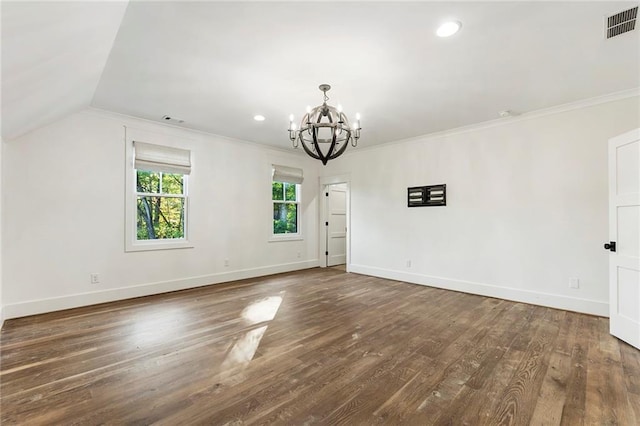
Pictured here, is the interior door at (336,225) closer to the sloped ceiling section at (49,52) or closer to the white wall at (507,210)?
the white wall at (507,210)

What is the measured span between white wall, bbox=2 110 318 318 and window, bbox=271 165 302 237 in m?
0.59

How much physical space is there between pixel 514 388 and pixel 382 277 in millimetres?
3717

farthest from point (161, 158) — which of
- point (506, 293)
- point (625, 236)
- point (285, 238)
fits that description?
point (625, 236)

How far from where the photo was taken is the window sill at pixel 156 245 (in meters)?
4.33

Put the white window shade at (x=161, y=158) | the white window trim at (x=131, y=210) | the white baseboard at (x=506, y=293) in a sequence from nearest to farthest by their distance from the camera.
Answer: the white baseboard at (x=506, y=293), the white window trim at (x=131, y=210), the white window shade at (x=161, y=158)

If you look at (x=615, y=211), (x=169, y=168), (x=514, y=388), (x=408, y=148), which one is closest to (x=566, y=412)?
(x=514, y=388)

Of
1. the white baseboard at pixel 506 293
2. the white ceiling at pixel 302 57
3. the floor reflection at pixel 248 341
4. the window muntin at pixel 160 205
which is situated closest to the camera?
the white ceiling at pixel 302 57

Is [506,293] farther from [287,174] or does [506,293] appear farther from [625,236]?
[287,174]

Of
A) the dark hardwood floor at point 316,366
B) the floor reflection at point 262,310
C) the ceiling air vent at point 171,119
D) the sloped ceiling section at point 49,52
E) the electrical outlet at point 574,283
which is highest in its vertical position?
the ceiling air vent at point 171,119

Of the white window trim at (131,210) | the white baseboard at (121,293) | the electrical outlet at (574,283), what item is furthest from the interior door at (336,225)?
the electrical outlet at (574,283)

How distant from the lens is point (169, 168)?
467 centimetres

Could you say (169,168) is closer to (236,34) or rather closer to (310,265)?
(236,34)

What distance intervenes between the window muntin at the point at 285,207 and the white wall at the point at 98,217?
0.61m

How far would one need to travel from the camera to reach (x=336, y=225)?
288 inches
